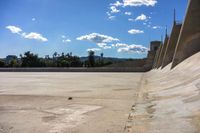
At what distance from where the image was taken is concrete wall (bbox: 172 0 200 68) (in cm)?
1881

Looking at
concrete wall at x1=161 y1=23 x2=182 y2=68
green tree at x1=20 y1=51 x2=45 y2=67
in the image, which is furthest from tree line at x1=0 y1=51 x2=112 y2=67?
concrete wall at x1=161 y1=23 x2=182 y2=68

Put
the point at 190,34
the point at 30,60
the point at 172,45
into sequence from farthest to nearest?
the point at 30,60, the point at 172,45, the point at 190,34

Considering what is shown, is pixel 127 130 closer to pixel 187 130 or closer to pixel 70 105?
pixel 187 130

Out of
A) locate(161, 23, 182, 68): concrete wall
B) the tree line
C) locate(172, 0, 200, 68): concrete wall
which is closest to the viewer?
locate(172, 0, 200, 68): concrete wall

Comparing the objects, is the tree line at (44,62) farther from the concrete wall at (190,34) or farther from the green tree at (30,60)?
the concrete wall at (190,34)

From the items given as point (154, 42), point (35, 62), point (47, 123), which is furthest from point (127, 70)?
point (47, 123)

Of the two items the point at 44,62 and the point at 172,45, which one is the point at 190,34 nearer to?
the point at 172,45

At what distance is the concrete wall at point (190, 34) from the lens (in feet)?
61.7

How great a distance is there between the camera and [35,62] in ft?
305

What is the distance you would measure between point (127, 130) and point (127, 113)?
202 cm

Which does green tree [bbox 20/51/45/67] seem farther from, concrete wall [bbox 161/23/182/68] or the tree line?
concrete wall [bbox 161/23/182/68]

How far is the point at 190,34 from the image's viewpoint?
766 inches

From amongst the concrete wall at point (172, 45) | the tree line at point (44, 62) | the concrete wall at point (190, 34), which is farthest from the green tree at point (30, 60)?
the concrete wall at point (190, 34)

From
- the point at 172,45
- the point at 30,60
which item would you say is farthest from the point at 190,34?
the point at 30,60
